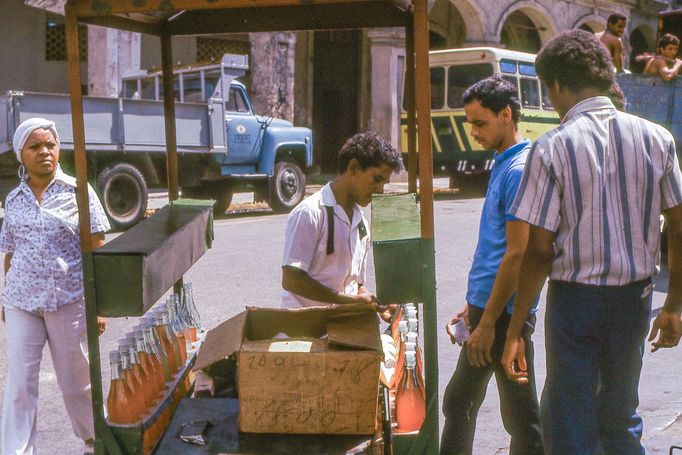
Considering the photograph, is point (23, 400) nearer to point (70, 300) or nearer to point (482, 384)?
point (70, 300)

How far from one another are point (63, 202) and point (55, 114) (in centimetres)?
833

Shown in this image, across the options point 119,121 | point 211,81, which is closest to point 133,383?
point 119,121

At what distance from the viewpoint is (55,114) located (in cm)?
1198

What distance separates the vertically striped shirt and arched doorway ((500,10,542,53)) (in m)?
24.8

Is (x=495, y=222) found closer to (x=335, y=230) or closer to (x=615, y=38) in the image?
(x=335, y=230)

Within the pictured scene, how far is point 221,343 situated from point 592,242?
1.21 meters

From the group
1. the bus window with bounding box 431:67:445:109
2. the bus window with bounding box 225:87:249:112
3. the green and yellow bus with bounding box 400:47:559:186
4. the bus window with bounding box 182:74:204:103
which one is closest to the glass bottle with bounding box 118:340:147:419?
the bus window with bounding box 182:74:204:103

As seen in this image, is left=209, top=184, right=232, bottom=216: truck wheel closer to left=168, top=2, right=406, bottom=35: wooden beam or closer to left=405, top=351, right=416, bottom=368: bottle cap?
left=168, top=2, right=406, bottom=35: wooden beam

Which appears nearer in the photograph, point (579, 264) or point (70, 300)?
point (579, 264)

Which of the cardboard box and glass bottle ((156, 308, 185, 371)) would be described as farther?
glass bottle ((156, 308, 185, 371))

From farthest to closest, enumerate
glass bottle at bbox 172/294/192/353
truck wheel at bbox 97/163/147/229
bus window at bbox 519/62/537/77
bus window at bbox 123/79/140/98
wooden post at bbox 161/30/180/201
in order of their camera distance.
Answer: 1. bus window at bbox 519/62/537/77
2. bus window at bbox 123/79/140/98
3. truck wheel at bbox 97/163/147/229
4. wooden post at bbox 161/30/180/201
5. glass bottle at bbox 172/294/192/353

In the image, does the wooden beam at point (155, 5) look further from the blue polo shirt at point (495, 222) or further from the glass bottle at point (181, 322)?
the glass bottle at point (181, 322)

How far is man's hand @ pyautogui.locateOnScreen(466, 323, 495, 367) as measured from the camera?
3.41 m

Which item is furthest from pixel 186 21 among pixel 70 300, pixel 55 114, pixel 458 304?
pixel 55 114
